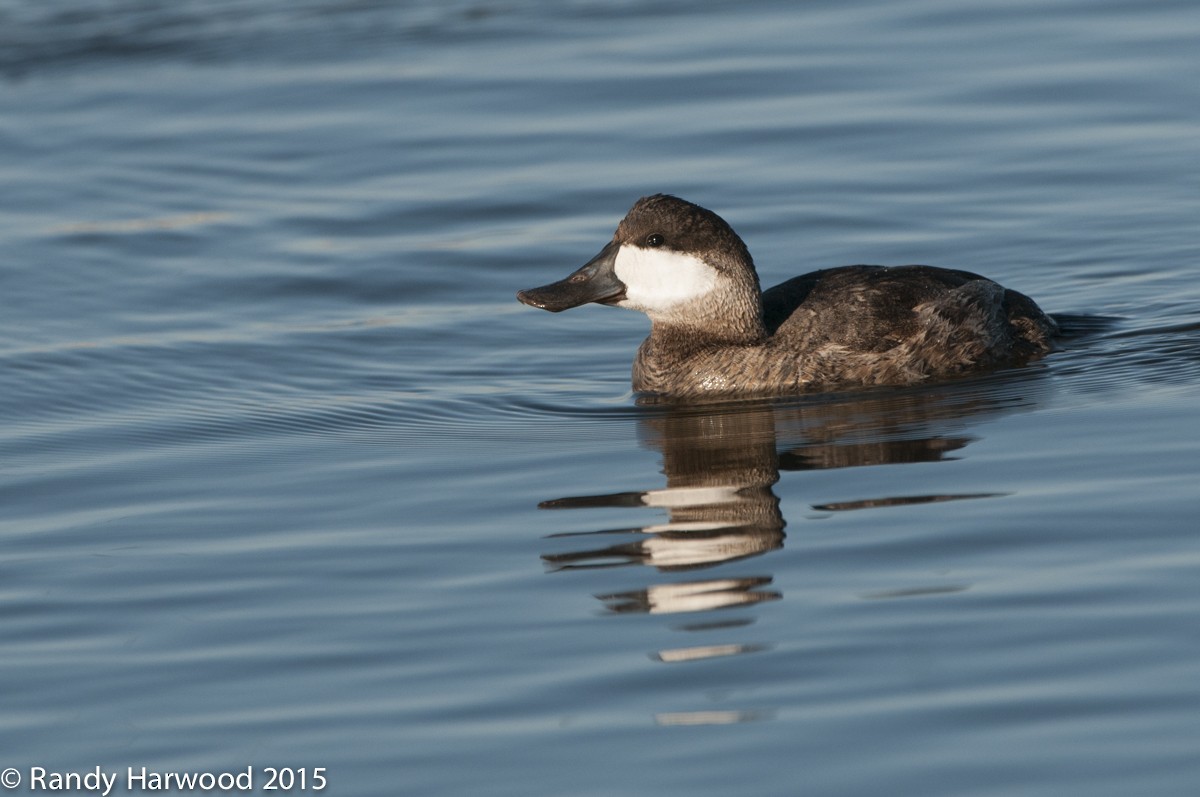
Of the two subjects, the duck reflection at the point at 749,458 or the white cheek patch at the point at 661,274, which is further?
the white cheek patch at the point at 661,274

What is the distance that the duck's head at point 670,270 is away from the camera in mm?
8930

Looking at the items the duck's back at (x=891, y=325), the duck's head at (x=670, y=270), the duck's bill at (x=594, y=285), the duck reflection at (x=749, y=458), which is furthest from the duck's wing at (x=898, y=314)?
the duck's bill at (x=594, y=285)

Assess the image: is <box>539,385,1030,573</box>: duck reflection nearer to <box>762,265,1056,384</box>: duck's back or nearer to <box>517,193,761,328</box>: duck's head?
<box>762,265,1056,384</box>: duck's back

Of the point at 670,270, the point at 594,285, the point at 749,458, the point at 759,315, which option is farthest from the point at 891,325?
the point at 749,458

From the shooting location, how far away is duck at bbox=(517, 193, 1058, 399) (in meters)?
8.87

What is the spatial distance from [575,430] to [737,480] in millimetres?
1222

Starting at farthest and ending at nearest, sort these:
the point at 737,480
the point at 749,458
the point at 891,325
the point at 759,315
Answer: the point at 759,315 < the point at 891,325 < the point at 749,458 < the point at 737,480

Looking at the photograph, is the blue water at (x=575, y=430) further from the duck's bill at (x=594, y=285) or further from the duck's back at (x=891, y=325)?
the duck's bill at (x=594, y=285)

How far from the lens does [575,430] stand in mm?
8406

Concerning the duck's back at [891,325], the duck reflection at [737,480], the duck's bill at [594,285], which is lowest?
the duck reflection at [737,480]

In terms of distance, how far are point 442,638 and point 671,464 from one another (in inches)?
82.5

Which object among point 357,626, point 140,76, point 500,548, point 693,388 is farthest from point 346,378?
point 140,76

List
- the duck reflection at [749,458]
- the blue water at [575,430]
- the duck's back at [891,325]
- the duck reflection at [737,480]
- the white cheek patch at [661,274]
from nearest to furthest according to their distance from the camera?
the blue water at [575,430] → the duck reflection at [737,480] → the duck reflection at [749,458] → the duck's back at [891,325] → the white cheek patch at [661,274]

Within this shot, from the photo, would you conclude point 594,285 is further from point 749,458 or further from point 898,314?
point 749,458
